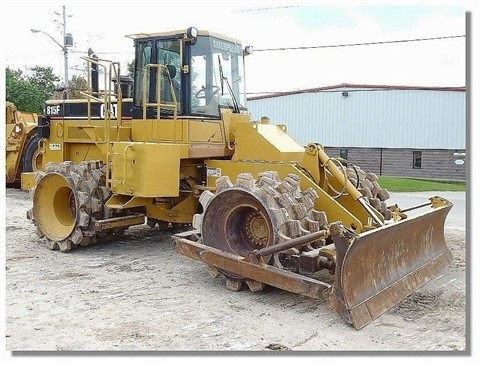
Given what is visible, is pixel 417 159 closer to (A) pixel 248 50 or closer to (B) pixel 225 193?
(A) pixel 248 50

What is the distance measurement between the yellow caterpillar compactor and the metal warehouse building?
1516 cm

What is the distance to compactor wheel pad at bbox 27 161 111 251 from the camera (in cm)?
752

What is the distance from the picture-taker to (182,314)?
207 inches

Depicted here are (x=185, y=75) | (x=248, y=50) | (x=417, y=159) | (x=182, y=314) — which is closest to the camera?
(x=182, y=314)

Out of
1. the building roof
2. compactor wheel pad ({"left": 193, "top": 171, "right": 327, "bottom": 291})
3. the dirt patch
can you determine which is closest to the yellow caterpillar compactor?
compactor wheel pad ({"left": 193, "top": 171, "right": 327, "bottom": 291})

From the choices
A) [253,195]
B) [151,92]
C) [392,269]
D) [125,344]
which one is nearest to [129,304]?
[125,344]

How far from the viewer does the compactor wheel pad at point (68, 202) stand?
7516 mm

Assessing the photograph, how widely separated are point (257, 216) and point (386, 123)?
66.5ft

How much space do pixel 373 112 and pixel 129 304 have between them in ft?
69.8

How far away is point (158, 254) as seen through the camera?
25.3 feet

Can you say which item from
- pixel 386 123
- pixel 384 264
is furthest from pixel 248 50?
pixel 386 123

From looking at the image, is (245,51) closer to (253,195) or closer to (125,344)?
(253,195)

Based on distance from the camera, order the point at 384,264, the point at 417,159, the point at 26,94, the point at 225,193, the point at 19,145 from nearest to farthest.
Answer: the point at 384,264 → the point at 225,193 → the point at 19,145 → the point at 26,94 → the point at 417,159

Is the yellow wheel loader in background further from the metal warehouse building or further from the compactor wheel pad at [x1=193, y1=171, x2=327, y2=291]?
the metal warehouse building
